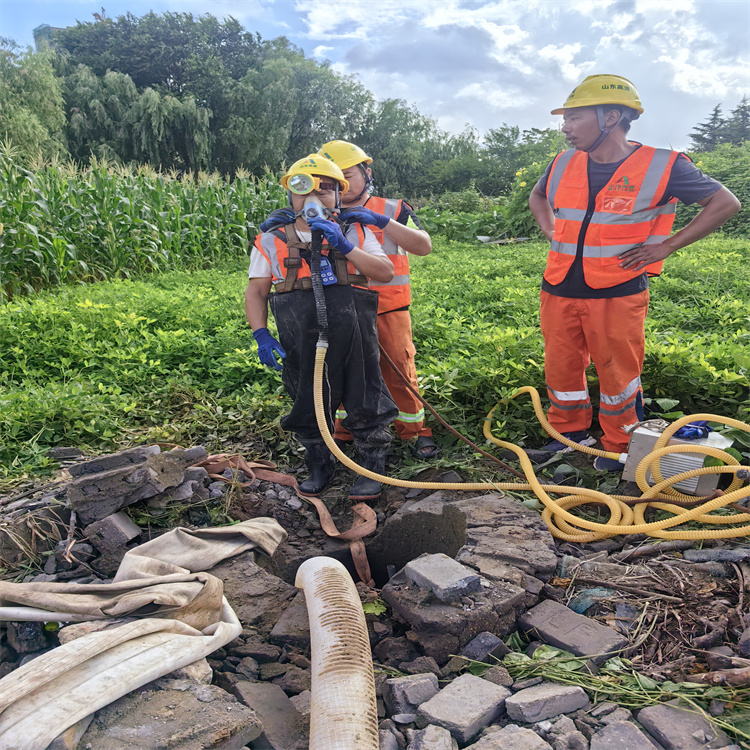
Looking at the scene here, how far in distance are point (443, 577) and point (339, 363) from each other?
140 centimetres

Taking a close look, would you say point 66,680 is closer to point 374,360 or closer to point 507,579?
point 507,579

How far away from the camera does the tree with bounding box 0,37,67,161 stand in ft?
86.5

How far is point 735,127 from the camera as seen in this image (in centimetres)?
3569

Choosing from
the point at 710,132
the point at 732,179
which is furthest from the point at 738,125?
the point at 732,179

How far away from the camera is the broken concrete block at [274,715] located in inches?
65.9

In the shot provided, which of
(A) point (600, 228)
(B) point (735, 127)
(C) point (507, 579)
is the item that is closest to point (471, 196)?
(A) point (600, 228)

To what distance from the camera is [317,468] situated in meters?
3.51

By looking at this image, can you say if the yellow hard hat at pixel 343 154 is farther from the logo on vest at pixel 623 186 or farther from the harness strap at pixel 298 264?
the logo on vest at pixel 623 186

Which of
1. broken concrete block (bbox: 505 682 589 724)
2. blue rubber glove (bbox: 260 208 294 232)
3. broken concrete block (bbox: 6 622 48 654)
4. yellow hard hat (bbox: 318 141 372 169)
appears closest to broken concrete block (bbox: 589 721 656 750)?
broken concrete block (bbox: 505 682 589 724)

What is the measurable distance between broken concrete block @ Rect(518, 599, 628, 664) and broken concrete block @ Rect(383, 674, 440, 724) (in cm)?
48

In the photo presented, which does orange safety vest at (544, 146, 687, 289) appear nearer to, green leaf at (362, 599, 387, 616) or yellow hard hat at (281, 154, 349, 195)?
yellow hard hat at (281, 154, 349, 195)

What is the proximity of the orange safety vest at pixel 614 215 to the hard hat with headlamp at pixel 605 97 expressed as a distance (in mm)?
216

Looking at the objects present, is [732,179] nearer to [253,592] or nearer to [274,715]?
[253,592]

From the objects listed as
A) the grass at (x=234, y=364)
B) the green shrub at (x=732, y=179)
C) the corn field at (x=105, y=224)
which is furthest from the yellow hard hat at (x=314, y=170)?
the green shrub at (x=732, y=179)
